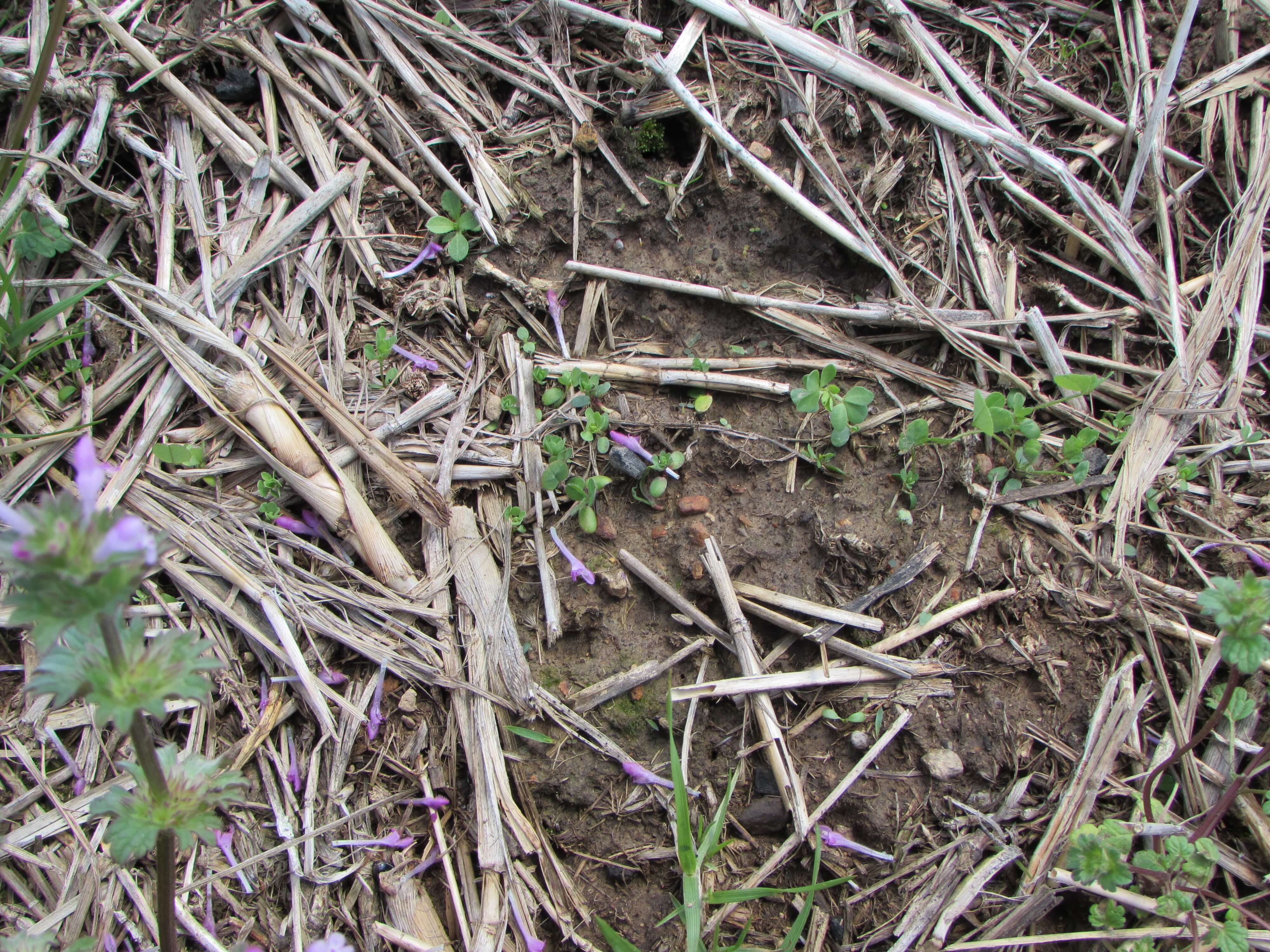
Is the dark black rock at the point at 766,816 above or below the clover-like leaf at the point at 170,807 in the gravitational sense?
below

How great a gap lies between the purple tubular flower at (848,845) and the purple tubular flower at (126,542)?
1901 mm

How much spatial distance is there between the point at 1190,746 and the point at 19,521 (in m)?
2.75

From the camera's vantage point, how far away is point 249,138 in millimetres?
2799

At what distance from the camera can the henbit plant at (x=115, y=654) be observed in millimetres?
1336

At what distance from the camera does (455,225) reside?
276 cm

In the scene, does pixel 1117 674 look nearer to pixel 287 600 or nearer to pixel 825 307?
pixel 825 307

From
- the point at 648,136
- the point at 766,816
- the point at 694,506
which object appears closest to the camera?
the point at 766,816

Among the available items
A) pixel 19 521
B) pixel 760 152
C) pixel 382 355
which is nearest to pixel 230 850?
pixel 19 521

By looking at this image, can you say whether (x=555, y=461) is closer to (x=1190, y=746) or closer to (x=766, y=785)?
(x=766, y=785)

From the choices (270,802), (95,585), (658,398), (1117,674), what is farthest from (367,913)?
(1117,674)

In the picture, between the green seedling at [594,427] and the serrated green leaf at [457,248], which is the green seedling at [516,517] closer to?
the green seedling at [594,427]

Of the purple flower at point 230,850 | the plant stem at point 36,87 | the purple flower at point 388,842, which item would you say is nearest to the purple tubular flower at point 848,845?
the purple flower at point 388,842

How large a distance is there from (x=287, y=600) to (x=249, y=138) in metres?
1.62

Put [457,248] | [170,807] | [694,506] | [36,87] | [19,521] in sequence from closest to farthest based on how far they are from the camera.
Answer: [19,521] → [170,807] → [36,87] → [694,506] → [457,248]
